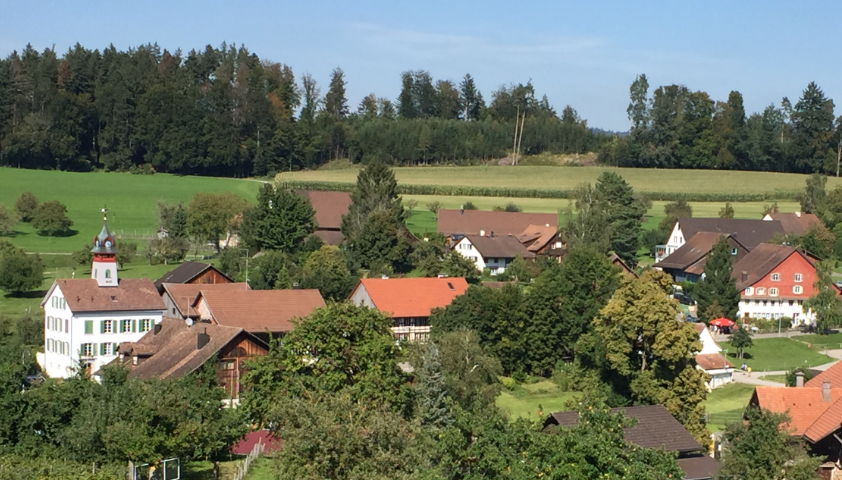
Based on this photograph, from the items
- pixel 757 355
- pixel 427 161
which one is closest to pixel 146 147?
pixel 427 161

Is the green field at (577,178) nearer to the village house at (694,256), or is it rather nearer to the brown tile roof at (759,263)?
the village house at (694,256)

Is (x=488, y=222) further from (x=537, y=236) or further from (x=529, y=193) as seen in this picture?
(x=529, y=193)

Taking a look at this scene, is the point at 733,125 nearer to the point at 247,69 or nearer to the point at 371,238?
the point at 247,69

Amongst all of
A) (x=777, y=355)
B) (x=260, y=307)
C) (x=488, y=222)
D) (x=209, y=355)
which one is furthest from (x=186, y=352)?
(x=488, y=222)

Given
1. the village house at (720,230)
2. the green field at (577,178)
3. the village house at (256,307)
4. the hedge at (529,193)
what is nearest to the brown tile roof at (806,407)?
the village house at (256,307)

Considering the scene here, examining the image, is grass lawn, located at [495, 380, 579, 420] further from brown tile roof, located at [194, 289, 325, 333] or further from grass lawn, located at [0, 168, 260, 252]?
grass lawn, located at [0, 168, 260, 252]
